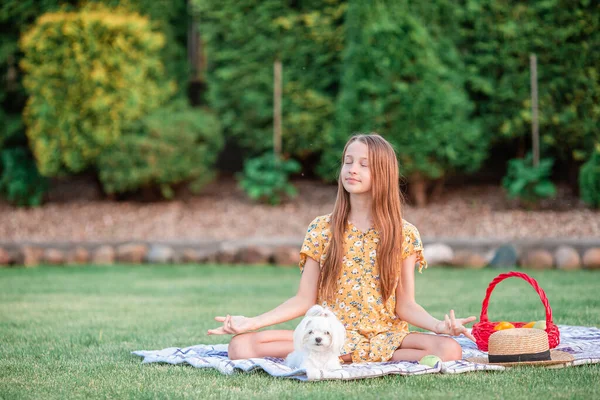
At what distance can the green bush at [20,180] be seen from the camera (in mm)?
11812

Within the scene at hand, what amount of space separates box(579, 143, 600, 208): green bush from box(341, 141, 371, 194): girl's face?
250 inches

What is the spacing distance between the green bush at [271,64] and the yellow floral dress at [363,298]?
7094mm

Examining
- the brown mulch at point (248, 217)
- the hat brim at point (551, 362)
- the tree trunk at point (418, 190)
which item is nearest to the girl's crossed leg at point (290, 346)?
the hat brim at point (551, 362)

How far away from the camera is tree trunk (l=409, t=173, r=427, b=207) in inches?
420

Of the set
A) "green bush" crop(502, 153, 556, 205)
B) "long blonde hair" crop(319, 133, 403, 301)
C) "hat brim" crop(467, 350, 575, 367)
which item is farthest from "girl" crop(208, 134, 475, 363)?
"green bush" crop(502, 153, 556, 205)

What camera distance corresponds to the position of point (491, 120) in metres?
10.9

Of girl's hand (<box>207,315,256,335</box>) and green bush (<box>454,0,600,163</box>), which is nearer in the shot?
girl's hand (<box>207,315,256,335</box>)

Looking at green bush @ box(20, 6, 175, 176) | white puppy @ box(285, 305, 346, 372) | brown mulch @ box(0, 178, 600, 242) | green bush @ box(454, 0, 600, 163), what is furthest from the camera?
green bush @ box(20, 6, 175, 176)

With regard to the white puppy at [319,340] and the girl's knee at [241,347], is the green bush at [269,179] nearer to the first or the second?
the girl's knee at [241,347]

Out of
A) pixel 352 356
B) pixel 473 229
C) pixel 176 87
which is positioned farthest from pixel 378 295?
pixel 176 87

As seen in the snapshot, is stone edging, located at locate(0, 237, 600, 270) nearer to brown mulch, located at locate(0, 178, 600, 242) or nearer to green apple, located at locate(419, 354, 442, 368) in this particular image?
brown mulch, located at locate(0, 178, 600, 242)

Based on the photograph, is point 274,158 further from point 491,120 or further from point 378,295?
point 378,295

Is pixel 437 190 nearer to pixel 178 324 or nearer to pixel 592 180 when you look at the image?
pixel 592 180

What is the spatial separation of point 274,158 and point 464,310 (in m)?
5.86
